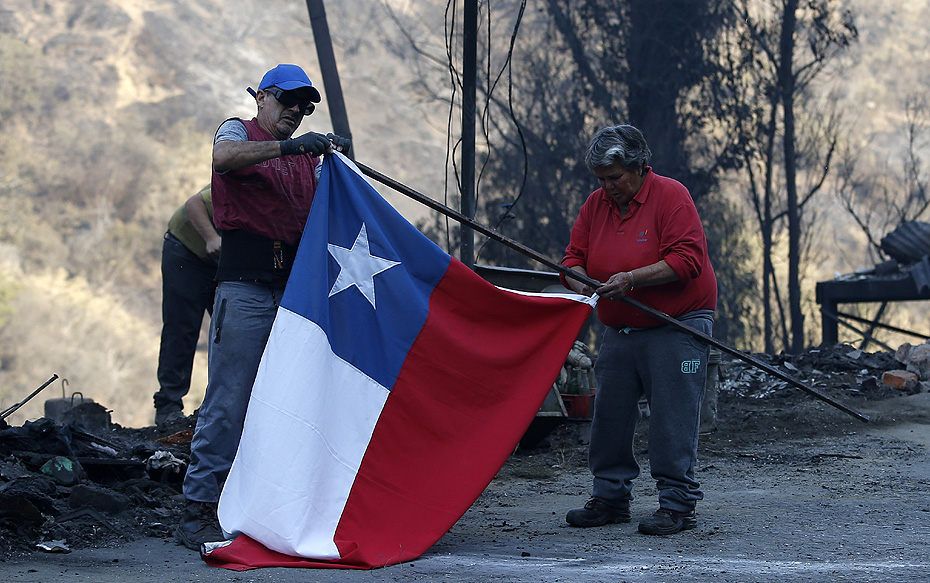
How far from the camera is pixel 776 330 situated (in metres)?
26.7

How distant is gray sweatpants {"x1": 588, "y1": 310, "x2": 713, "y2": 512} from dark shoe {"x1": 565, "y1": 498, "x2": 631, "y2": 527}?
4 centimetres

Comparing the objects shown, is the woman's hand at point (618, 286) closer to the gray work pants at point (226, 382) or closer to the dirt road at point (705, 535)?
the dirt road at point (705, 535)

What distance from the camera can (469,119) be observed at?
7895 mm

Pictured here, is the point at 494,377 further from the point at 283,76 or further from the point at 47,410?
the point at 47,410

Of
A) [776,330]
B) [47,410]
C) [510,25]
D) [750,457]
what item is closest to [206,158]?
[510,25]

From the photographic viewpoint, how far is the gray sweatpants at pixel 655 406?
16.2 ft

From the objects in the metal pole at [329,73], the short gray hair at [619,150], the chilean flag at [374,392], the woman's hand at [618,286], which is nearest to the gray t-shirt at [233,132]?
the chilean flag at [374,392]

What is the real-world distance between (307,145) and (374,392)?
1143mm

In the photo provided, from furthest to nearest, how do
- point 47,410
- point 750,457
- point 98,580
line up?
point 47,410
point 750,457
point 98,580

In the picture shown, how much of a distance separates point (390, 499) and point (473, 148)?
404 cm

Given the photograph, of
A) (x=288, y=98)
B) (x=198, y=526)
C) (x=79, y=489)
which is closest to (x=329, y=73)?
(x=288, y=98)

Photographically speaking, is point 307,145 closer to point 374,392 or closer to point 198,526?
point 374,392

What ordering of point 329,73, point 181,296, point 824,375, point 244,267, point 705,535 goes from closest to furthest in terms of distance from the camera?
point 244,267, point 705,535, point 181,296, point 329,73, point 824,375

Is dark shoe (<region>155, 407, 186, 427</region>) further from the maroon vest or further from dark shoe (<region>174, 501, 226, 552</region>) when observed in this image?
the maroon vest
